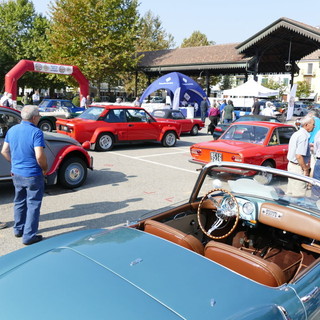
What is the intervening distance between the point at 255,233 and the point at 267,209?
15.0 inches

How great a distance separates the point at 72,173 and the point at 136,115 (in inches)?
227

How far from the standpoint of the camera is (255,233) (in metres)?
3.49

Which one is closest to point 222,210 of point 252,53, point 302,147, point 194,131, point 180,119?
point 302,147

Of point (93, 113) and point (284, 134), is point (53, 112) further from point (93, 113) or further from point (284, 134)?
point (284, 134)

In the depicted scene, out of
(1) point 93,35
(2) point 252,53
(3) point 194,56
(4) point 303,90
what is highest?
(1) point 93,35

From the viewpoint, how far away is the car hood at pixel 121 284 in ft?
6.19

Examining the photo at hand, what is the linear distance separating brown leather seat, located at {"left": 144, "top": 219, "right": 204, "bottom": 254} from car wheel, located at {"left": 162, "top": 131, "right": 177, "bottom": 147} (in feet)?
35.0

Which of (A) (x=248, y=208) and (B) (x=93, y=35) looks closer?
(A) (x=248, y=208)

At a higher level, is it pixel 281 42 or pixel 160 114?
pixel 281 42

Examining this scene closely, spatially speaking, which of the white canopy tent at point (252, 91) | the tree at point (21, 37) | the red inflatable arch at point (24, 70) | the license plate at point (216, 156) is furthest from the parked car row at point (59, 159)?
the tree at point (21, 37)

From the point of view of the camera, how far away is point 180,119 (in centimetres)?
1659

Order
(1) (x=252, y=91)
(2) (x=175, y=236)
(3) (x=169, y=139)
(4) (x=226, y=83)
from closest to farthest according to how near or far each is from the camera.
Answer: (2) (x=175, y=236) < (3) (x=169, y=139) < (1) (x=252, y=91) < (4) (x=226, y=83)

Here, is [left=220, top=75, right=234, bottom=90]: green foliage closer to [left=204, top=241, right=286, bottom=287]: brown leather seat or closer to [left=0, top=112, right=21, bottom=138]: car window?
[left=0, top=112, right=21, bottom=138]: car window

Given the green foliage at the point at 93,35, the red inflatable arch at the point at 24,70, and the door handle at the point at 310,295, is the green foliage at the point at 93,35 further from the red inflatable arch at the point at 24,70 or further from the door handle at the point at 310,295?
the door handle at the point at 310,295
